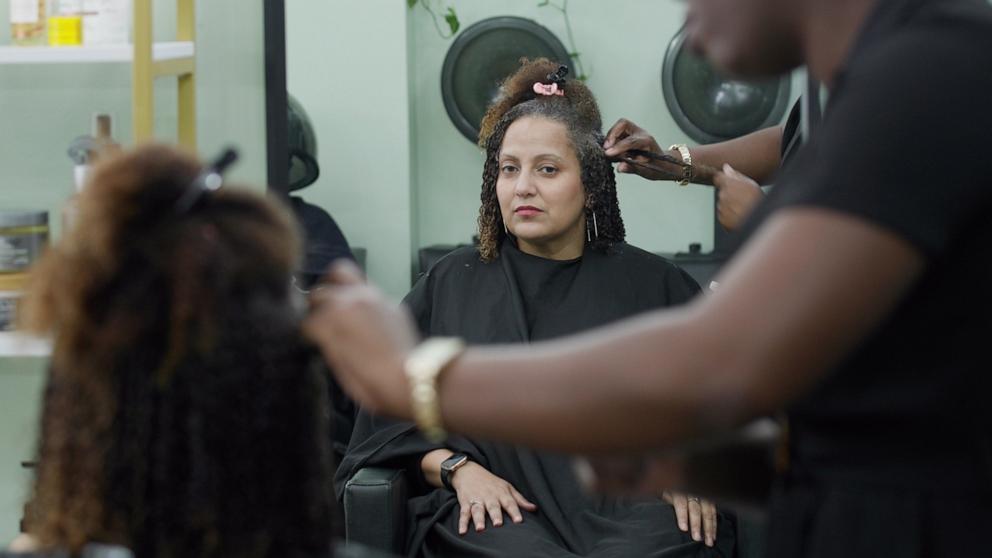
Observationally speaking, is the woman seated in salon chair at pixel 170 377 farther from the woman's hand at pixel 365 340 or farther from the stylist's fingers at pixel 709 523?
the stylist's fingers at pixel 709 523

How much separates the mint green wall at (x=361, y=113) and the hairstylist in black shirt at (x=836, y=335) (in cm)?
354

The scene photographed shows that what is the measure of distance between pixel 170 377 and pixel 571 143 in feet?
6.14

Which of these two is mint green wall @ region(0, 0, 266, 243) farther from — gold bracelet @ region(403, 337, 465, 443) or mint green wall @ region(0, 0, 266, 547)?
gold bracelet @ region(403, 337, 465, 443)

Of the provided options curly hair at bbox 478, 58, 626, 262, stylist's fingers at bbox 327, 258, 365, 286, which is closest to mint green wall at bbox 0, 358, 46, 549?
curly hair at bbox 478, 58, 626, 262

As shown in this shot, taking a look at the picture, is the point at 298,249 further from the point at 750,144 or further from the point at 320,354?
the point at 750,144

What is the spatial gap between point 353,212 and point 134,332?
3.57m

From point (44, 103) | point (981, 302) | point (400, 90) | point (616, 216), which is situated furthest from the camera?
point (400, 90)

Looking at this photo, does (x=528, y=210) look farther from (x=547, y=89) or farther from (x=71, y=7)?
(x=71, y=7)

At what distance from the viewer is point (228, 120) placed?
2482mm

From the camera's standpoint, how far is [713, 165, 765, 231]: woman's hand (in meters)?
2.11

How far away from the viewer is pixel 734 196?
7.00ft

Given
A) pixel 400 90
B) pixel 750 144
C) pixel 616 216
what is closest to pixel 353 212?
pixel 400 90

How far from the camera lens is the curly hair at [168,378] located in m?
0.99

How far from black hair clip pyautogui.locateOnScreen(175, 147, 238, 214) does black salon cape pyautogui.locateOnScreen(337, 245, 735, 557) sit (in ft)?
4.67
